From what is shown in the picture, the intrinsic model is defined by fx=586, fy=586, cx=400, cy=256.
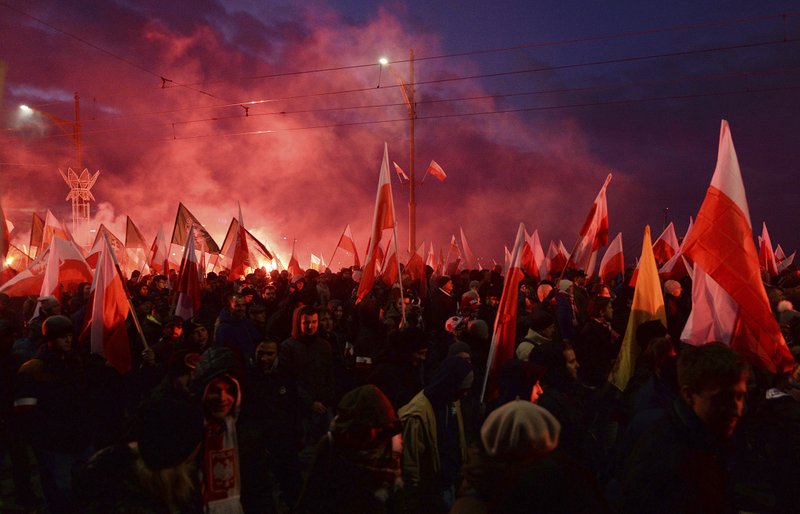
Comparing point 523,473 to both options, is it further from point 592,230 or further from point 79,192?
point 79,192

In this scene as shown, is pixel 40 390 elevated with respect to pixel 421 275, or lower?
lower

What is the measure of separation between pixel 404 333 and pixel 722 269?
3.04 m

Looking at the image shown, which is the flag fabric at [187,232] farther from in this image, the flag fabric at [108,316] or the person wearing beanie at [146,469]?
the person wearing beanie at [146,469]

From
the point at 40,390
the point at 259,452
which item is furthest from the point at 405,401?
the point at 40,390

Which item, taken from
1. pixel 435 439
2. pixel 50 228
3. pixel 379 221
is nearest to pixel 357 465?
pixel 435 439

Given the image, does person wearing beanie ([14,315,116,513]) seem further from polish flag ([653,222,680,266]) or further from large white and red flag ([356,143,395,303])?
polish flag ([653,222,680,266])

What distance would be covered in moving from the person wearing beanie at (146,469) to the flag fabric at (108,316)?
14.3 ft

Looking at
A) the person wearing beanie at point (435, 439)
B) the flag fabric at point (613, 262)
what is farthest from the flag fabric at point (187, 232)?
the person wearing beanie at point (435, 439)

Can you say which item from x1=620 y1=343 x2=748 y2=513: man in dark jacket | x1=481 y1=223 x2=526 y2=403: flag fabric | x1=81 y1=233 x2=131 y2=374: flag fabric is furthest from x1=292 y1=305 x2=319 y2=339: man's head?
x1=620 y1=343 x2=748 y2=513: man in dark jacket

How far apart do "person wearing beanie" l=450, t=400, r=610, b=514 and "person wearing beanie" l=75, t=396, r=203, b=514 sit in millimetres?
1179

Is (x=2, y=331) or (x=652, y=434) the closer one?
(x=652, y=434)

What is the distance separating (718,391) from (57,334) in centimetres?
509

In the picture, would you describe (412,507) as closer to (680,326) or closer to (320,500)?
(320,500)

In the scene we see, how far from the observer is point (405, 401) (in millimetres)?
4750
